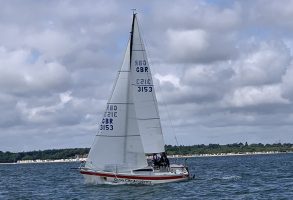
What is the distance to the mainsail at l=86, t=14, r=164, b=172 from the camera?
6128cm

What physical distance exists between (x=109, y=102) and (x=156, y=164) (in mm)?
7343

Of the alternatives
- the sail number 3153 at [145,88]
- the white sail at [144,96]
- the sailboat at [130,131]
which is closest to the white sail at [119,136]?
the sailboat at [130,131]

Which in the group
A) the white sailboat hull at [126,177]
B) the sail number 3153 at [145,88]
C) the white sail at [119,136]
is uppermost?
the sail number 3153 at [145,88]

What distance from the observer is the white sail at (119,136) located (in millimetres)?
61188

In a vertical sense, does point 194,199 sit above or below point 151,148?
below

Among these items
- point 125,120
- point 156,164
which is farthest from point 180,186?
point 125,120

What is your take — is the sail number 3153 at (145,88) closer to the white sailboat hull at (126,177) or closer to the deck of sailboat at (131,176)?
the deck of sailboat at (131,176)

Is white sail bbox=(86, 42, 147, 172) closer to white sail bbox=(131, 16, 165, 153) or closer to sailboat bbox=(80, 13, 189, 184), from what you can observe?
sailboat bbox=(80, 13, 189, 184)

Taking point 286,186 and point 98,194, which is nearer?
point 98,194

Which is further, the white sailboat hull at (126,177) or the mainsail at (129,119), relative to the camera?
the mainsail at (129,119)

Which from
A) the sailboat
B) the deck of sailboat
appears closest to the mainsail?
the sailboat

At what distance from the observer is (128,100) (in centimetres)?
6216

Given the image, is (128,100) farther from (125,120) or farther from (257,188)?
(257,188)

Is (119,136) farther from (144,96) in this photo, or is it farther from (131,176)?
(144,96)
